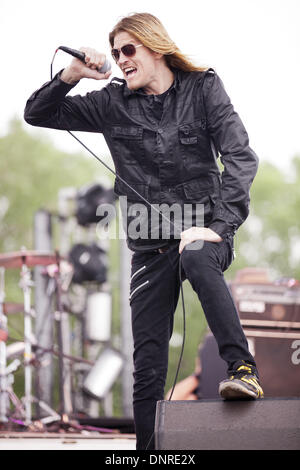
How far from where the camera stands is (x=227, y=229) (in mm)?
2373

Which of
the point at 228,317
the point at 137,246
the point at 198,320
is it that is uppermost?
the point at 137,246

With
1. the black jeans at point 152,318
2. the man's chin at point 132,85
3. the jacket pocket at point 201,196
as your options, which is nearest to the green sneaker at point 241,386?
the black jeans at point 152,318

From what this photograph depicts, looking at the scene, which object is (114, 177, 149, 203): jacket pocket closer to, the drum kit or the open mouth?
the open mouth

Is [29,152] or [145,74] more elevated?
[29,152]

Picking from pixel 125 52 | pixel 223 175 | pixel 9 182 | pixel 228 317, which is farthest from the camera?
pixel 9 182

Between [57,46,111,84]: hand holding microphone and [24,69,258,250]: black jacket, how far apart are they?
0.05m

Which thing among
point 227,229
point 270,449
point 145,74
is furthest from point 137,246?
point 270,449

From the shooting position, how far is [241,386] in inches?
81.3

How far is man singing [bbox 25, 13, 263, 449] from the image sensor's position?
99.0 inches

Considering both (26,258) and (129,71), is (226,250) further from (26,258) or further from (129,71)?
(26,258)

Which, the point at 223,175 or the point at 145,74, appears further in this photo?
the point at 145,74

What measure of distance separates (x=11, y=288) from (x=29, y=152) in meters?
4.44

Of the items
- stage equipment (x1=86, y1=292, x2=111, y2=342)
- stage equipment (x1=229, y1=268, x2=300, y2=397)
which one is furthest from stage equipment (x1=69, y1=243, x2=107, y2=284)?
stage equipment (x1=229, y1=268, x2=300, y2=397)

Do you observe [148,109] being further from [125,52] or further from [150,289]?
[150,289]
